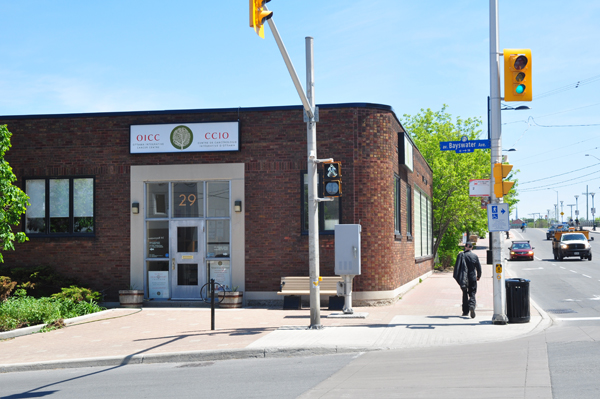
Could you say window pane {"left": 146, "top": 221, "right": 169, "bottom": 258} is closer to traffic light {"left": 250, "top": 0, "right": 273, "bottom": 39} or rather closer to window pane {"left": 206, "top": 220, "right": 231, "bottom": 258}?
window pane {"left": 206, "top": 220, "right": 231, "bottom": 258}

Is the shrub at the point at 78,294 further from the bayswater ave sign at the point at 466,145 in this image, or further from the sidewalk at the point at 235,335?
the bayswater ave sign at the point at 466,145

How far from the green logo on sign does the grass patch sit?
532 centimetres

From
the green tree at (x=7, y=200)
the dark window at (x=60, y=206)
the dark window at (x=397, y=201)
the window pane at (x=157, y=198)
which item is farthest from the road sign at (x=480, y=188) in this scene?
the dark window at (x=60, y=206)

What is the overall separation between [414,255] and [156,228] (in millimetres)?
10657

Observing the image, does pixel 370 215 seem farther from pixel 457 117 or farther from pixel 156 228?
pixel 457 117

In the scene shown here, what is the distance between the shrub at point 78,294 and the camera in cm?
1562

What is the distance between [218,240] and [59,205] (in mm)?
4933

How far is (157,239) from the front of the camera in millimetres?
17391

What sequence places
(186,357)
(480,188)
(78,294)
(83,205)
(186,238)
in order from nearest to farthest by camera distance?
(186,357)
(480,188)
(78,294)
(186,238)
(83,205)

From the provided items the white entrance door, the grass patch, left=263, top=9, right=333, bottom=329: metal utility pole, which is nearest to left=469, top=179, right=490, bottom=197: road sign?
left=263, top=9, right=333, bottom=329: metal utility pole

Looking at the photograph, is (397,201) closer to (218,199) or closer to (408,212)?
(408,212)

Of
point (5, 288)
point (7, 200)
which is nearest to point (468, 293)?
point (7, 200)

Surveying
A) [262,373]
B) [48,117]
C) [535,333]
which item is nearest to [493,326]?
[535,333]

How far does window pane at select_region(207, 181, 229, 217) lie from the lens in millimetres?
17172
